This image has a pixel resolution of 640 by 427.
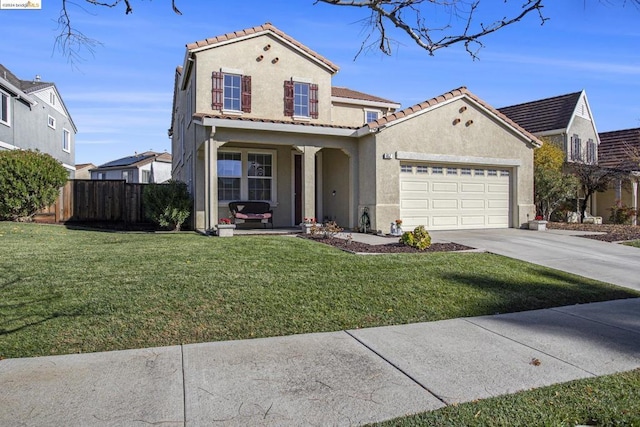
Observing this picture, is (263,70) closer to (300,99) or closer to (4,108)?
(300,99)

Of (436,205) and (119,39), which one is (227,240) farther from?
(436,205)

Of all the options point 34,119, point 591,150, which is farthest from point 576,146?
point 34,119

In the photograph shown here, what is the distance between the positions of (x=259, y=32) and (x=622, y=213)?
19.7 m

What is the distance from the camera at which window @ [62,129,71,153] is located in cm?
2772

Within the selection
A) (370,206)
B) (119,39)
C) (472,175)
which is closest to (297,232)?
(370,206)

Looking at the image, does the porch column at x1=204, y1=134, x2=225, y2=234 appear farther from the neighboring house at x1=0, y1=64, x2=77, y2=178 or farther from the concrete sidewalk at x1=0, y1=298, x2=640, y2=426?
the neighboring house at x1=0, y1=64, x2=77, y2=178

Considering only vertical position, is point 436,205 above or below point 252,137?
below

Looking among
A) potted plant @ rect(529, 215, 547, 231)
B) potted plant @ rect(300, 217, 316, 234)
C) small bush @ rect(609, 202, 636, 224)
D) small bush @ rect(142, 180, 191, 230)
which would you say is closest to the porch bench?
small bush @ rect(142, 180, 191, 230)

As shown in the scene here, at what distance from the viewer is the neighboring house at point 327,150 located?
43.5 ft

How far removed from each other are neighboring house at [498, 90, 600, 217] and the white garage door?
913 centimetres

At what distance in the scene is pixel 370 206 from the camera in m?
13.5

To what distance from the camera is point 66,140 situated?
28406mm

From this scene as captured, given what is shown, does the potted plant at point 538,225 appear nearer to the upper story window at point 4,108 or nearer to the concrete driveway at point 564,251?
the concrete driveway at point 564,251

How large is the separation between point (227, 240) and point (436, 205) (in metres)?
7.31
